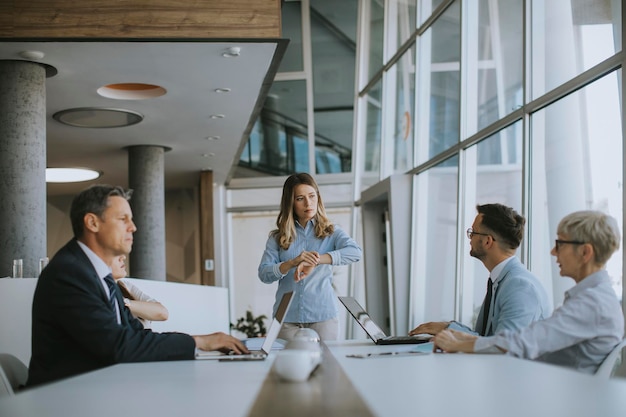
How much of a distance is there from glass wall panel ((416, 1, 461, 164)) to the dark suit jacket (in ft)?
19.0

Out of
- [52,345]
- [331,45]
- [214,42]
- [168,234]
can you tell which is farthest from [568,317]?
[168,234]

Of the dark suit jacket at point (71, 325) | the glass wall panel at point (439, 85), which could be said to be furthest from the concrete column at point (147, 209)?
the dark suit jacket at point (71, 325)

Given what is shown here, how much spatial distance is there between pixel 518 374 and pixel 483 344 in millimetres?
649

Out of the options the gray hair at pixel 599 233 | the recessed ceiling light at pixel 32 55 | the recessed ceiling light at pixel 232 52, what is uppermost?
the recessed ceiling light at pixel 232 52

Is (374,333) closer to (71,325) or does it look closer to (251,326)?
(71,325)

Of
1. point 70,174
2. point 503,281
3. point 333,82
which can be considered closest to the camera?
point 503,281

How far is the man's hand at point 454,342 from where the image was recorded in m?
2.71

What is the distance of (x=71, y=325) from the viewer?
7.91 ft

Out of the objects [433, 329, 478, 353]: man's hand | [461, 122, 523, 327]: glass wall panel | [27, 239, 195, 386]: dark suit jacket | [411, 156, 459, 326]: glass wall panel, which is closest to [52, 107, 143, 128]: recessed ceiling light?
[411, 156, 459, 326]: glass wall panel

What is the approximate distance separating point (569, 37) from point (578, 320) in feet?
10.6

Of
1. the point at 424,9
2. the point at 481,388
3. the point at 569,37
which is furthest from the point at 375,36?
the point at 481,388

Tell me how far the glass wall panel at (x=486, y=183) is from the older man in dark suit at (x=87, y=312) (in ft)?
12.9

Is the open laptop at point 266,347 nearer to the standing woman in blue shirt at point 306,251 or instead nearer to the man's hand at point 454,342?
the man's hand at point 454,342

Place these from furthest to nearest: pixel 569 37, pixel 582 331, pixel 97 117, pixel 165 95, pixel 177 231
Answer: pixel 177 231
pixel 97 117
pixel 165 95
pixel 569 37
pixel 582 331
